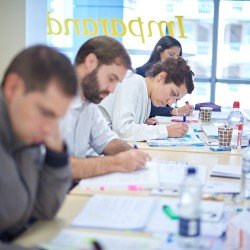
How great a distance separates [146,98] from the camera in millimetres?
3250

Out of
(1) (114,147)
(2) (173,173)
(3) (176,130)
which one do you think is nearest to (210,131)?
A: (3) (176,130)

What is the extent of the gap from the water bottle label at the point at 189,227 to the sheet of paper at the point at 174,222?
81 mm

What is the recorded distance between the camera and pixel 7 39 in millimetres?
4941

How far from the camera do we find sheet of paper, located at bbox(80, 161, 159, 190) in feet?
6.00

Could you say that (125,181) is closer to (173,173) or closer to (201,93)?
(173,173)

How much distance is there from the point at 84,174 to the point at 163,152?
74 cm

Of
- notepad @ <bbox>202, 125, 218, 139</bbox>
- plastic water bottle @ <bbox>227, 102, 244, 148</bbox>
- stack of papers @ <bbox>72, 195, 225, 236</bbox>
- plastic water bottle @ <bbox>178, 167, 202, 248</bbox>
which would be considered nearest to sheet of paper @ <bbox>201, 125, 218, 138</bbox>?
notepad @ <bbox>202, 125, 218, 139</bbox>

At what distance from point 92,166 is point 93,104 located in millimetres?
494

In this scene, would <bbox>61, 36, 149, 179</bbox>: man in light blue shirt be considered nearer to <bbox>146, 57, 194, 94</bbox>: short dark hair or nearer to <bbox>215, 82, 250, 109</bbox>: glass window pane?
<bbox>146, 57, 194, 94</bbox>: short dark hair

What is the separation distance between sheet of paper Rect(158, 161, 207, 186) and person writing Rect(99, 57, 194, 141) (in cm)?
66

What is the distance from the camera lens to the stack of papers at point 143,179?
1.83 meters

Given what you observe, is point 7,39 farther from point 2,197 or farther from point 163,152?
point 2,197

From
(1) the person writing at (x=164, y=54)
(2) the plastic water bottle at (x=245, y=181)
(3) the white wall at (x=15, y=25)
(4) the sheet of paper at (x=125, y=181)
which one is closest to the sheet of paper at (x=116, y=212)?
(4) the sheet of paper at (x=125, y=181)

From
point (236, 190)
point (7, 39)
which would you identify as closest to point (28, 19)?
point (7, 39)
